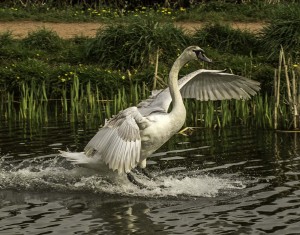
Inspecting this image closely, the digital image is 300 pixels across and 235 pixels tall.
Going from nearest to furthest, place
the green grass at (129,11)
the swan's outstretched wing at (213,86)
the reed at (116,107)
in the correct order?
1. the swan's outstretched wing at (213,86)
2. the reed at (116,107)
3. the green grass at (129,11)

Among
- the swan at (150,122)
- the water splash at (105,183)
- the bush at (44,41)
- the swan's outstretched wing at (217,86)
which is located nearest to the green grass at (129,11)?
the bush at (44,41)

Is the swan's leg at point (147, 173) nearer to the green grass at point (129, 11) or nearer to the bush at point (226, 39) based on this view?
the bush at point (226, 39)

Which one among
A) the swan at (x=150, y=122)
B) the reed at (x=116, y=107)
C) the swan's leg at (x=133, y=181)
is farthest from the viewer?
the reed at (x=116, y=107)

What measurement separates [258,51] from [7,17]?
7.17 metres

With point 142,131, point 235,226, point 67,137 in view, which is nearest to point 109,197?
point 142,131

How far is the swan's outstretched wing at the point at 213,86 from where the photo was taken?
38.0 ft

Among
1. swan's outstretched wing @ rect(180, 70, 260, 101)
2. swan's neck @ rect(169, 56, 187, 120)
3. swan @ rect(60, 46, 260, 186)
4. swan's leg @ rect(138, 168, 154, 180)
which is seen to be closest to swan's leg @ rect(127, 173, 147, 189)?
swan @ rect(60, 46, 260, 186)

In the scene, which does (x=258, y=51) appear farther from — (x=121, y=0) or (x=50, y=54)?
(x=121, y=0)

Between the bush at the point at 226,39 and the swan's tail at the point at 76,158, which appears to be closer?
the swan's tail at the point at 76,158

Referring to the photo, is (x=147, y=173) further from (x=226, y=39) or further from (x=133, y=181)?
(x=226, y=39)

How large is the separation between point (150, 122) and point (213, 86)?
1.89 metres

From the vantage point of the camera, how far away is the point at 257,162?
11.7 meters

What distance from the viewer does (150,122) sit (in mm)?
10375

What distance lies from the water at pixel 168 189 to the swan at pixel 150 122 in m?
0.40
